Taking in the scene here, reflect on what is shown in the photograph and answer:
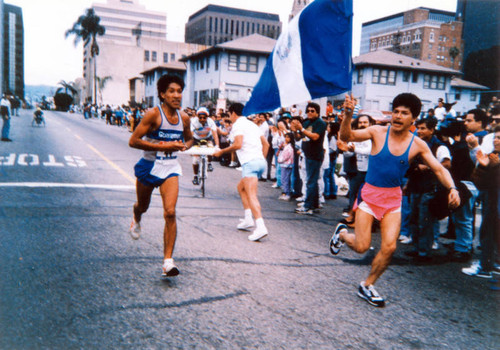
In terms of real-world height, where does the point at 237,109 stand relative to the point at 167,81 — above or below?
below

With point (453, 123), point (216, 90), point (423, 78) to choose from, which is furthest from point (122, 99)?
point (453, 123)

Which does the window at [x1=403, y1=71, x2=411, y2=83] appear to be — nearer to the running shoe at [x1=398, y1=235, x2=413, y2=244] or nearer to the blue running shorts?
the running shoe at [x1=398, y1=235, x2=413, y2=244]

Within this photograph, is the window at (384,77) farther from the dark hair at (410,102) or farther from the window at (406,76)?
the dark hair at (410,102)

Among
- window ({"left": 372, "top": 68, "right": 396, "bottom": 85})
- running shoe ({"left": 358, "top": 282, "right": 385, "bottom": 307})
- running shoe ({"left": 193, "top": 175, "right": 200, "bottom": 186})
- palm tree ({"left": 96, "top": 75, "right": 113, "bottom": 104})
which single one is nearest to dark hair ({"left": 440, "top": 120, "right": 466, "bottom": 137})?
running shoe ({"left": 358, "top": 282, "right": 385, "bottom": 307})

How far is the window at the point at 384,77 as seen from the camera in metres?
46.9

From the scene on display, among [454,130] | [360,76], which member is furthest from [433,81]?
[454,130]

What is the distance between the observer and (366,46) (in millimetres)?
154375

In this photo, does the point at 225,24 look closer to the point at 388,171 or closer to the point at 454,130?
the point at 454,130

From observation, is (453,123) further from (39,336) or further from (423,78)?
(423,78)

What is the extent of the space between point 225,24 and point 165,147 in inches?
4706

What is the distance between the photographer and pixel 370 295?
400 centimetres

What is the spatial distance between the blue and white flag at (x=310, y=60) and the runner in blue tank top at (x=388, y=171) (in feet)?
3.09

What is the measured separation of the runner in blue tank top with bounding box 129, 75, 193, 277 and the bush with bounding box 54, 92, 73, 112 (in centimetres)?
10319

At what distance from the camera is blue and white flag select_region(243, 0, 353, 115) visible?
16.7 ft
